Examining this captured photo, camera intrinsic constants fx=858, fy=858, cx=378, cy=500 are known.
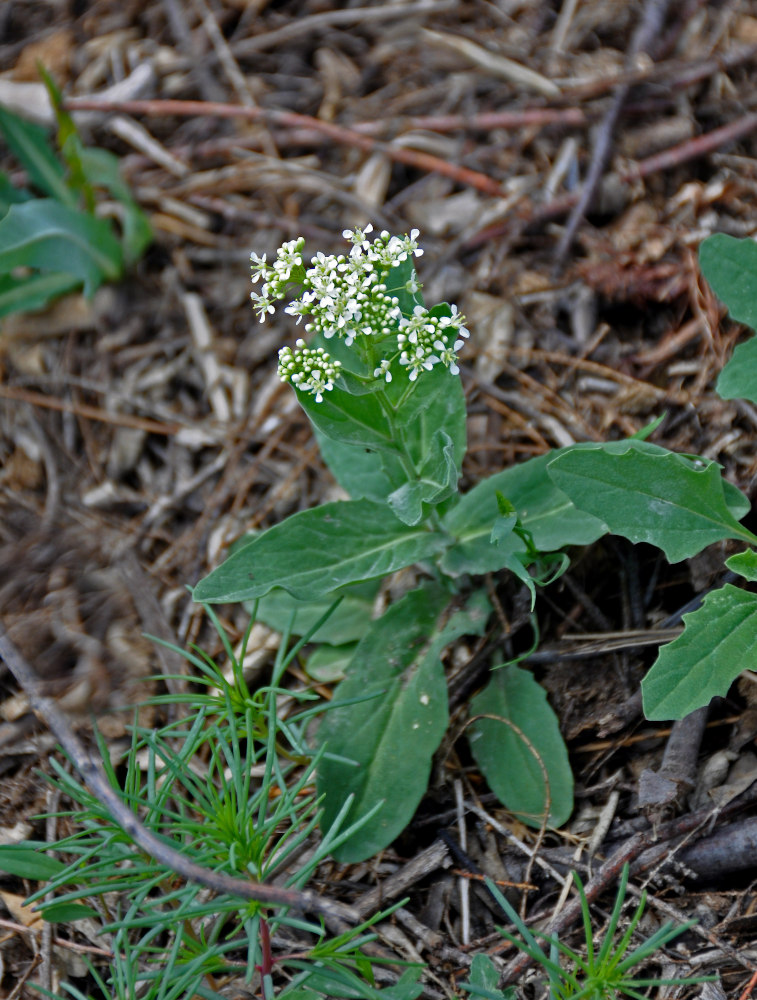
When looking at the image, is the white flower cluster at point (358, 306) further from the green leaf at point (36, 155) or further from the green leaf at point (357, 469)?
the green leaf at point (36, 155)

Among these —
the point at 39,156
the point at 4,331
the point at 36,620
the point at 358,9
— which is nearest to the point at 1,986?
the point at 36,620

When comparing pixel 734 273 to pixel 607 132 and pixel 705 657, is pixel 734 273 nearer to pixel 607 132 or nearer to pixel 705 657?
pixel 705 657

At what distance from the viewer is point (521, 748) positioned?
2584mm

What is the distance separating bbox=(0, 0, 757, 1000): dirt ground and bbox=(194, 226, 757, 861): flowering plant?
164mm

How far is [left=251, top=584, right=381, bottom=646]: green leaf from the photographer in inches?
118

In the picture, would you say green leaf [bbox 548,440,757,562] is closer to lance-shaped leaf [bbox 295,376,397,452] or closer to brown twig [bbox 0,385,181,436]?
lance-shaped leaf [bbox 295,376,397,452]

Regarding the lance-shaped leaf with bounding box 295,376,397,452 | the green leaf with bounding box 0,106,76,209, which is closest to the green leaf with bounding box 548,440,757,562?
the lance-shaped leaf with bounding box 295,376,397,452

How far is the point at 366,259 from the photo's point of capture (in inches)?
90.2

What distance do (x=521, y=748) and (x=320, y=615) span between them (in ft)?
2.75

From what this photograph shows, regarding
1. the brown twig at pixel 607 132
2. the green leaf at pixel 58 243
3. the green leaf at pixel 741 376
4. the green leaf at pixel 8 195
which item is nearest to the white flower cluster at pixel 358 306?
the green leaf at pixel 741 376

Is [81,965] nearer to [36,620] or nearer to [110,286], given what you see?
[36,620]

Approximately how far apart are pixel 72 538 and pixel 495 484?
1.77 metres

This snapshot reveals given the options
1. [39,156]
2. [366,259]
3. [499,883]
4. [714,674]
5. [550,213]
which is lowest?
[499,883]

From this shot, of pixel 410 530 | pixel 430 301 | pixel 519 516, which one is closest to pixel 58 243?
pixel 430 301
